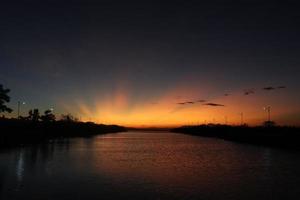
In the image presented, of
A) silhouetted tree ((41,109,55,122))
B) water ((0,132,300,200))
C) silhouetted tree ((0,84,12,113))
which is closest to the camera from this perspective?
water ((0,132,300,200))

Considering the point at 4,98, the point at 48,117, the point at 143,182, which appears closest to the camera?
the point at 143,182

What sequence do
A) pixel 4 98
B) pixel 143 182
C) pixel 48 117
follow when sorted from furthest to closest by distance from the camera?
1. pixel 48 117
2. pixel 4 98
3. pixel 143 182

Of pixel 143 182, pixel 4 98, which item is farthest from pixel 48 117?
pixel 143 182

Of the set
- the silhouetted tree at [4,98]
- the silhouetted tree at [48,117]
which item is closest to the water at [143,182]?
the silhouetted tree at [4,98]

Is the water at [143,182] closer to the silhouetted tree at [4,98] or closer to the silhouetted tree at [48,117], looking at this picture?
the silhouetted tree at [4,98]

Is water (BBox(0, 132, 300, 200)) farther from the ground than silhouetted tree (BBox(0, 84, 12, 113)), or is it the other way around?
silhouetted tree (BBox(0, 84, 12, 113))

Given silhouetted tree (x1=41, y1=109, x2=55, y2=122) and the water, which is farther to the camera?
silhouetted tree (x1=41, y1=109, x2=55, y2=122)

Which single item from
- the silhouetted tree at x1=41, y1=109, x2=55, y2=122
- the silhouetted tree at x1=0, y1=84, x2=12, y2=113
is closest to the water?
the silhouetted tree at x1=0, y1=84, x2=12, y2=113

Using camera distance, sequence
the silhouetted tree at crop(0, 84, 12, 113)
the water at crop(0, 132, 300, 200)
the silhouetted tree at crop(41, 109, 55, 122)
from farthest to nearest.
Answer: the silhouetted tree at crop(41, 109, 55, 122), the silhouetted tree at crop(0, 84, 12, 113), the water at crop(0, 132, 300, 200)

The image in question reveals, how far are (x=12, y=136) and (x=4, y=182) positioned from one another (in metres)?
58.9

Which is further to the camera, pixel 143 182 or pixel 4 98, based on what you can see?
pixel 4 98

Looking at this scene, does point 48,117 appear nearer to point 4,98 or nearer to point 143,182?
point 4,98

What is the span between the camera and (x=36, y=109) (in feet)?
543

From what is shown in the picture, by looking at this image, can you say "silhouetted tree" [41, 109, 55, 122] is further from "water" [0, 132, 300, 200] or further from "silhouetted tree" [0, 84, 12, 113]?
"water" [0, 132, 300, 200]
